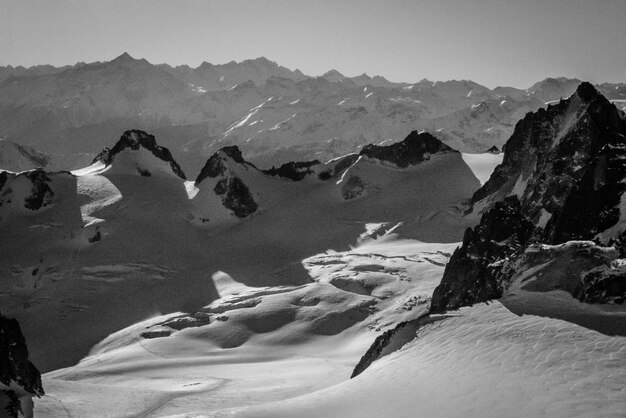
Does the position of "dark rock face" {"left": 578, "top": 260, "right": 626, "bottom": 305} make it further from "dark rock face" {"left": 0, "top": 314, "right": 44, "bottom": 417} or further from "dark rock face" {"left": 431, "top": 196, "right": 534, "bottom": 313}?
"dark rock face" {"left": 0, "top": 314, "right": 44, "bottom": 417}

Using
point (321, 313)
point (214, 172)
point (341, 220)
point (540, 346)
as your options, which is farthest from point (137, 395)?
point (214, 172)

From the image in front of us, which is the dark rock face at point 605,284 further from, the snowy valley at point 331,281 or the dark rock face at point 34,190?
the dark rock face at point 34,190

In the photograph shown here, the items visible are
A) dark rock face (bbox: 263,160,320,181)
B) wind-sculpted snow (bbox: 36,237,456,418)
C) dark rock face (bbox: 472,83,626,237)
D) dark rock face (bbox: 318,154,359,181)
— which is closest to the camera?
dark rock face (bbox: 472,83,626,237)

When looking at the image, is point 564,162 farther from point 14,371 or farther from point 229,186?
point 14,371

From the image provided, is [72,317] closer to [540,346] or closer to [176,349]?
[176,349]

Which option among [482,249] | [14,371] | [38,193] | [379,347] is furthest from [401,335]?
[38,193]

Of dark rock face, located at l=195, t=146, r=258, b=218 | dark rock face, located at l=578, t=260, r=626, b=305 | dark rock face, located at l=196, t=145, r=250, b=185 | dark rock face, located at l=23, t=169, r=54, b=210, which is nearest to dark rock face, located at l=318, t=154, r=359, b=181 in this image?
dark rock face, located at l=195, t=146, r=258, b=218
